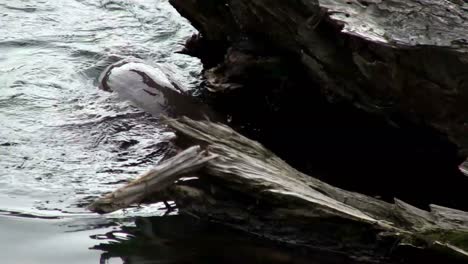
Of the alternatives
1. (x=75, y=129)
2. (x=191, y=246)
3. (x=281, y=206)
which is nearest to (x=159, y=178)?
(x=191, y=246)

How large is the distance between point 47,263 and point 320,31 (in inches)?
85.7

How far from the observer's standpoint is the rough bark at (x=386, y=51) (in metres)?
4.32

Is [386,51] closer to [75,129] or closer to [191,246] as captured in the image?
[191,246]

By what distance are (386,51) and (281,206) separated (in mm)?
1122

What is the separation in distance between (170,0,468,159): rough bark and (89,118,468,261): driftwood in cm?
70

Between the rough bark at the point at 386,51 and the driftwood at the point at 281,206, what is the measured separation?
695 millimetres

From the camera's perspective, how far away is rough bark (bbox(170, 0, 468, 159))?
4.32 metres

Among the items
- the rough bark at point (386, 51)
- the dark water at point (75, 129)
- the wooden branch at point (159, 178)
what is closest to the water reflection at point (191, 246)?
the dark water at point (75, 129)

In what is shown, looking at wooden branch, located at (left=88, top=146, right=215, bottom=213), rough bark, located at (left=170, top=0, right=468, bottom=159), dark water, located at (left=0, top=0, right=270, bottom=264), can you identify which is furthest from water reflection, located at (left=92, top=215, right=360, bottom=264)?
rough bark, located at (left=170, top=0, right=468, bottom=159)

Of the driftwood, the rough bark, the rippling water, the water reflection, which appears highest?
the rough bark

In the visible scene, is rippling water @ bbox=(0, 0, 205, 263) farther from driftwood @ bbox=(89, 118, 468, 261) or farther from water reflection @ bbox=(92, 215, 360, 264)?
driftwood @ bbox=(89, 118, 468, 261)

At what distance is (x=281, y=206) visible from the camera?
402cm

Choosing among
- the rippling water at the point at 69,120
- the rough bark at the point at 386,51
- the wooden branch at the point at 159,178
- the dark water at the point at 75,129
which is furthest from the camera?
the rough bark at the point at 386,51

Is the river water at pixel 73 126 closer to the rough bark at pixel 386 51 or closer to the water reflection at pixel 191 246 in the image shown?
the water reflection at pixel 191 246
